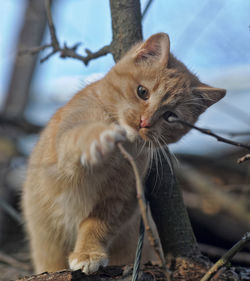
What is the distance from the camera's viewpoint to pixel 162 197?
7.07 ft

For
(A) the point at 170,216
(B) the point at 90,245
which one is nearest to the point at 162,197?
(A) the point at 170,216

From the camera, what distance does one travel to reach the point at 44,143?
2.45 m

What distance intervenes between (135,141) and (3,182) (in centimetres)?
252

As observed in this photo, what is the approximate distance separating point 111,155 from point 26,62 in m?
4.02

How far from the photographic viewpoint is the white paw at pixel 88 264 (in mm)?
2027

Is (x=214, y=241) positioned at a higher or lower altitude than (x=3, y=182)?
lower

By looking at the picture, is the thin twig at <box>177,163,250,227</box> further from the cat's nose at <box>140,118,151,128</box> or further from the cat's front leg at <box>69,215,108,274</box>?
the cat's nose at <box>140,118,151,128</box>

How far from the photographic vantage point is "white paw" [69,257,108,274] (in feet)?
6.65

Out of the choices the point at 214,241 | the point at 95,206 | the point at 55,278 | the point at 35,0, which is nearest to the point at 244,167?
the point at 214,241

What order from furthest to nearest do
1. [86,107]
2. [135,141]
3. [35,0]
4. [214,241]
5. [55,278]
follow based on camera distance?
[35,0] < [214,241] < [86,107] < [135,141] < [55,278]

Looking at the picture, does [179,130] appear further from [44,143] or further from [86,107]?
[44,143]

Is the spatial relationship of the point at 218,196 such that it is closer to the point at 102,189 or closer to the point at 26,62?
the point at 102,189

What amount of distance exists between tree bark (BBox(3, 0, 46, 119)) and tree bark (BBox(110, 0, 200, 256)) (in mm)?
3173

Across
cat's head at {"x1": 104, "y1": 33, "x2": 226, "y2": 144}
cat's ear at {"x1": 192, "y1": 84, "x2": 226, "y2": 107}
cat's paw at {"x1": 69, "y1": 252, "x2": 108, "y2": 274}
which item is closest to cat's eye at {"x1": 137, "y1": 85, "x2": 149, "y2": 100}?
cat's head at {"x1": 104, "y1": 33, "x2": 226, "y2": 144}
